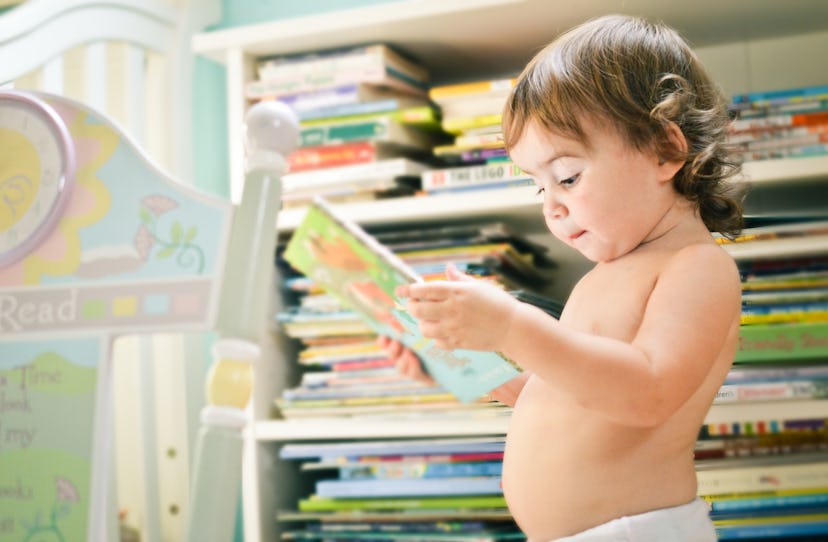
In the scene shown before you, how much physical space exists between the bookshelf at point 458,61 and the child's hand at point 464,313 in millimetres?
490

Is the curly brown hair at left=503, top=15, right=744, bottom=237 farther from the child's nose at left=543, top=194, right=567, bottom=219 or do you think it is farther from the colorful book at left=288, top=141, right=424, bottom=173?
the colorful book at left=288, top=141, right=424, bottom=173

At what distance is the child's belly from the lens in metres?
0.66

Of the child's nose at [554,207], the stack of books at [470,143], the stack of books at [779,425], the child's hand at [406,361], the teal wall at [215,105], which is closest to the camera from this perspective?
the child's nose at [554,207]

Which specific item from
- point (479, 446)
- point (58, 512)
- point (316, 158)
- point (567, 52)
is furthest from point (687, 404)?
point (316, 158)

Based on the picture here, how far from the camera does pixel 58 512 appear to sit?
0.66 meters

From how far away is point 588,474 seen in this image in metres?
0.67

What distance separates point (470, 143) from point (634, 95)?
0.59m

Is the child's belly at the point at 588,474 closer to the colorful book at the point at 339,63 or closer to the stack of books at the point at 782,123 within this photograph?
the stack of books at the point at 782,123

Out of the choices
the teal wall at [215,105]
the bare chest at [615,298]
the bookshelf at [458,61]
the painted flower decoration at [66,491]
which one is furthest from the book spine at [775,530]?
the teal wall at [215,105]

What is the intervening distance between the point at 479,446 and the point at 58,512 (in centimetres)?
62

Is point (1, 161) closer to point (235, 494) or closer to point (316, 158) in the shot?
point (235, 494)

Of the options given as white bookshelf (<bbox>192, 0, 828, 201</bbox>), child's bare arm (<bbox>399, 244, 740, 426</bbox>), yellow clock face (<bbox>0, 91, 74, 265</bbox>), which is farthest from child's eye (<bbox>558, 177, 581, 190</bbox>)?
white bookshelf (<bbox>192, 0, 828, 201</bbox>)

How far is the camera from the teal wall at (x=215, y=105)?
61.7 inches

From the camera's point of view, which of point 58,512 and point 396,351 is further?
point 396,351
